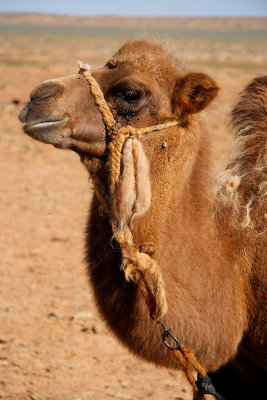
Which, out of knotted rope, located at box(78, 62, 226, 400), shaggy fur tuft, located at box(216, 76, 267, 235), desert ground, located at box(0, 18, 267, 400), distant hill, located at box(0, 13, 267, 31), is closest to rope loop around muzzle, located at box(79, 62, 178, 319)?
knotted rope, located at box(78, 62, 226, 400)

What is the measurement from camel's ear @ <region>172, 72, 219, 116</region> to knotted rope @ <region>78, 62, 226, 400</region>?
0.63 feet

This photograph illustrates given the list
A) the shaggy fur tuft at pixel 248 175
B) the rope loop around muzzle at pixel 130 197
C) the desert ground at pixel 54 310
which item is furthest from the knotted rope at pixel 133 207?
the desert ground at pixel 54 310

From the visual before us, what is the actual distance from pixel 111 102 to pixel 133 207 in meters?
0.71

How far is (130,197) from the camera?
296 cm

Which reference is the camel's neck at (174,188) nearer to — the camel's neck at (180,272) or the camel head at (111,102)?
the camel's neck at (180,272)

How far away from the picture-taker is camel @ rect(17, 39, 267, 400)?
3.05 meters

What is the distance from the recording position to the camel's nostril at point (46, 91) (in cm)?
307

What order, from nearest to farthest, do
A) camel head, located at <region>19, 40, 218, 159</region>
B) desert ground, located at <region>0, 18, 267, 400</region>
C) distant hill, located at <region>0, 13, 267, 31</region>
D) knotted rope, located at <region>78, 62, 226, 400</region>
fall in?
knotted rope, located at <region>78, 62, 226, 400</region>, camel head, located at <region>19, 40, 218, 159</region>, desert ground, located at <region>0, 18, 267, 400</region>, distant hill, located at <region>0, 13, 267, 31</region>

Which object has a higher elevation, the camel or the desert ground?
the camel

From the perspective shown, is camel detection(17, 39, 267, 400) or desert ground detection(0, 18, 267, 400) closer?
camel detection(17, 39, 267, 400)

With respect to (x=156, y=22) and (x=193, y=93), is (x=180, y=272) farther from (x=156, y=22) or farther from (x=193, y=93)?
(x=156, y=22)

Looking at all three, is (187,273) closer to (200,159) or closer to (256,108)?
(200,159)

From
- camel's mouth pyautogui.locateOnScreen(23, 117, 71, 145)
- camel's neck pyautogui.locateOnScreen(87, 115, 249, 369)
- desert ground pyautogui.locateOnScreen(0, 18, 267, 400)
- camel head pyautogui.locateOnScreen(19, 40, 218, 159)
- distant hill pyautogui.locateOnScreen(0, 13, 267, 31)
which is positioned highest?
camel head pyautogui.locateOnScreen(19, 40, 218, 159)

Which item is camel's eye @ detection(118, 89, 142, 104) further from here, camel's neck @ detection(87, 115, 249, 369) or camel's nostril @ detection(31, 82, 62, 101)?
camel's nostril @ detection(31, 82, 62, 101)
